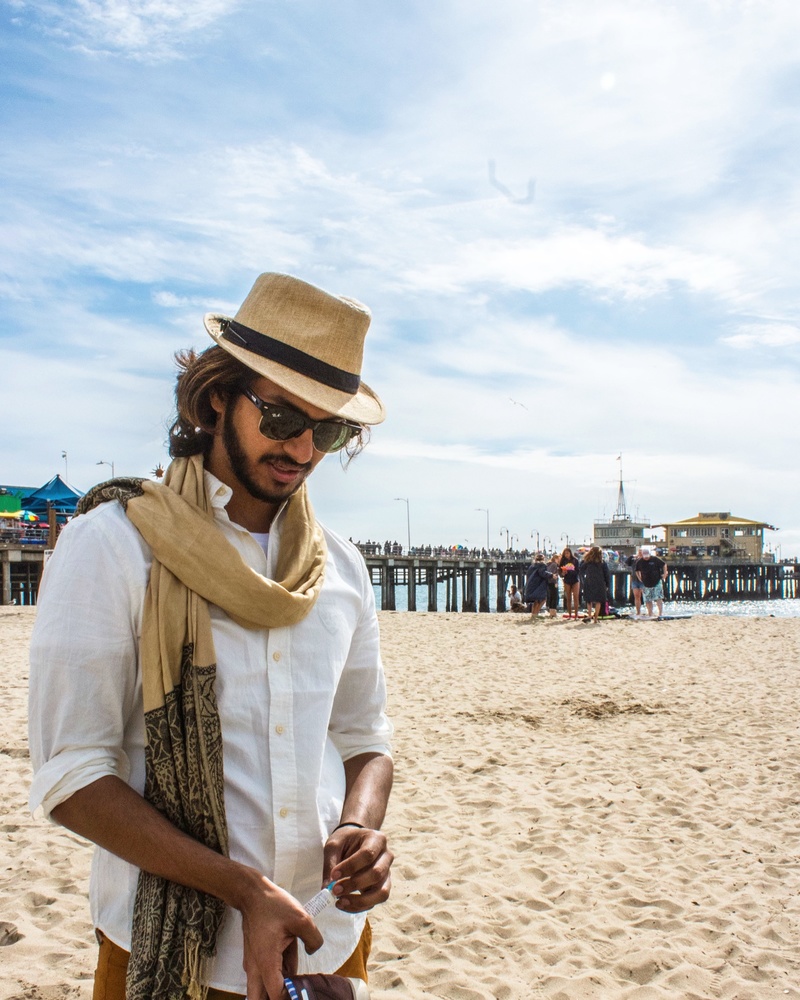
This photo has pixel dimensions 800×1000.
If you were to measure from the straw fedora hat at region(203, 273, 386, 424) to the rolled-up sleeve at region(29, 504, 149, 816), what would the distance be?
470 millimetres

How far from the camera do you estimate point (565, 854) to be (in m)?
5.62

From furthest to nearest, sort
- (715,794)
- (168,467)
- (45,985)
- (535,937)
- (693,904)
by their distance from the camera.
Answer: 1. (715,794)
2. (693,904)
3. (535,937)
4. (45,985)
5. (168,467)

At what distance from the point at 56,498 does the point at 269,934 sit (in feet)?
126

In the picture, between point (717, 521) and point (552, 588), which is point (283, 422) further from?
point (717, 521)

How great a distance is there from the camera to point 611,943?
14.4 ft

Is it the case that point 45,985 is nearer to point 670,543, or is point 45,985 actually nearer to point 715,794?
point 715,794

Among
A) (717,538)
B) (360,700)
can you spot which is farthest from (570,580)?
(717,538)

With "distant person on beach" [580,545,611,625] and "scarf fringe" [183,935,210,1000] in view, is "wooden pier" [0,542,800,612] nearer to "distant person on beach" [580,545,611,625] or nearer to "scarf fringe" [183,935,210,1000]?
"distant person on beach" [580,545,611,625]

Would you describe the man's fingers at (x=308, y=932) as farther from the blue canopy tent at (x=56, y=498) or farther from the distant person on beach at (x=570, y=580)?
the blue canopy tent at (x=56, y=498)

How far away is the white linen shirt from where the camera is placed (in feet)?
4.46

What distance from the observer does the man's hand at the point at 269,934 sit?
4.35 ft

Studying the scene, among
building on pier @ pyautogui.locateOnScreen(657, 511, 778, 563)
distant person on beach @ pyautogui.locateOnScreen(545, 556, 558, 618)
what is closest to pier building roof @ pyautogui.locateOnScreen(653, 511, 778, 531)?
building on pier @ pyautogui.locateOnScreen(657, 511, 778, 563)

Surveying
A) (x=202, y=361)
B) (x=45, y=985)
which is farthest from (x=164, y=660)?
(x=45, y=985)

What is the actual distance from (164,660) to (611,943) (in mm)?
3937
